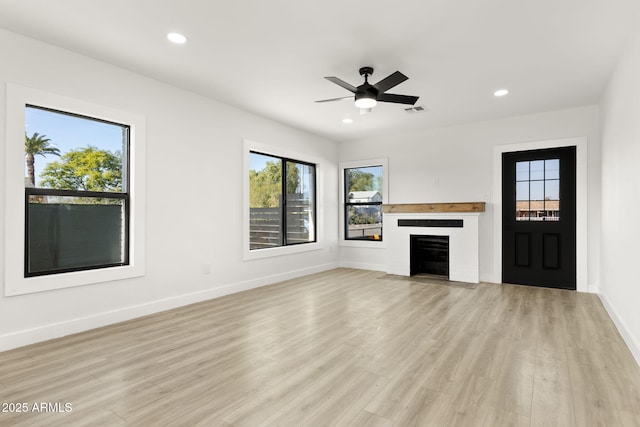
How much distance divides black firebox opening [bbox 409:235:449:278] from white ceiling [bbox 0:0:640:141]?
2604mm

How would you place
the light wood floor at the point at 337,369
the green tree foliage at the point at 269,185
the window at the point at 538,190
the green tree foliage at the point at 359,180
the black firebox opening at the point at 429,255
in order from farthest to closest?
the green tree foliage at the point at 359,180
the black firebox opening at the point at 429,255
the green tree foliage at the point at 269,185
the window at the point at 538,190
the light wood floor at the point at 337,369

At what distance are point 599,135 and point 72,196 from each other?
6.61 meters

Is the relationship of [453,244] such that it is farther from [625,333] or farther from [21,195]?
[21,195]

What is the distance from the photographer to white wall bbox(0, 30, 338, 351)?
119 inches

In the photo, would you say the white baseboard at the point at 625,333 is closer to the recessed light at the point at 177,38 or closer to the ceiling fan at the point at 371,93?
the ceiling fan at the point at 371,93

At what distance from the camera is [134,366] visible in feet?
8.29

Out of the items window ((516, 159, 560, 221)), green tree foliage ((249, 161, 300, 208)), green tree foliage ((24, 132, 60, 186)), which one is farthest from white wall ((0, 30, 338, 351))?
window ((516, 159, 560, 221))

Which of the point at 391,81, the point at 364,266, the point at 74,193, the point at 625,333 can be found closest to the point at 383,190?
the point at 364,266

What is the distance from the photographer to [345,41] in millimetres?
3098

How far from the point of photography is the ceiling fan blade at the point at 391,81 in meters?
3.14

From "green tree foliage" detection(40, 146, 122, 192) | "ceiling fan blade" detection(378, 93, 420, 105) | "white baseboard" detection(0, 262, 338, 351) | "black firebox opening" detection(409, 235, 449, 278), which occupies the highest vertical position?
"ceiling fan blade" detection(378, 93, 420, 105)

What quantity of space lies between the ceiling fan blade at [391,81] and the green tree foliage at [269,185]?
2.66 meters

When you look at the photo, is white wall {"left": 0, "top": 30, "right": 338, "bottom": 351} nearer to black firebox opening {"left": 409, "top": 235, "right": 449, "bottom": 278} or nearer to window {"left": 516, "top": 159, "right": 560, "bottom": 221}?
black firebox opening {"left": 409, "top": 235, "right": 449, "bottom": 278}

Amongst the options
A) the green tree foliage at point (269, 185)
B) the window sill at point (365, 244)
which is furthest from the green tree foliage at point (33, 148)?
the window sill at point (365, 244)
